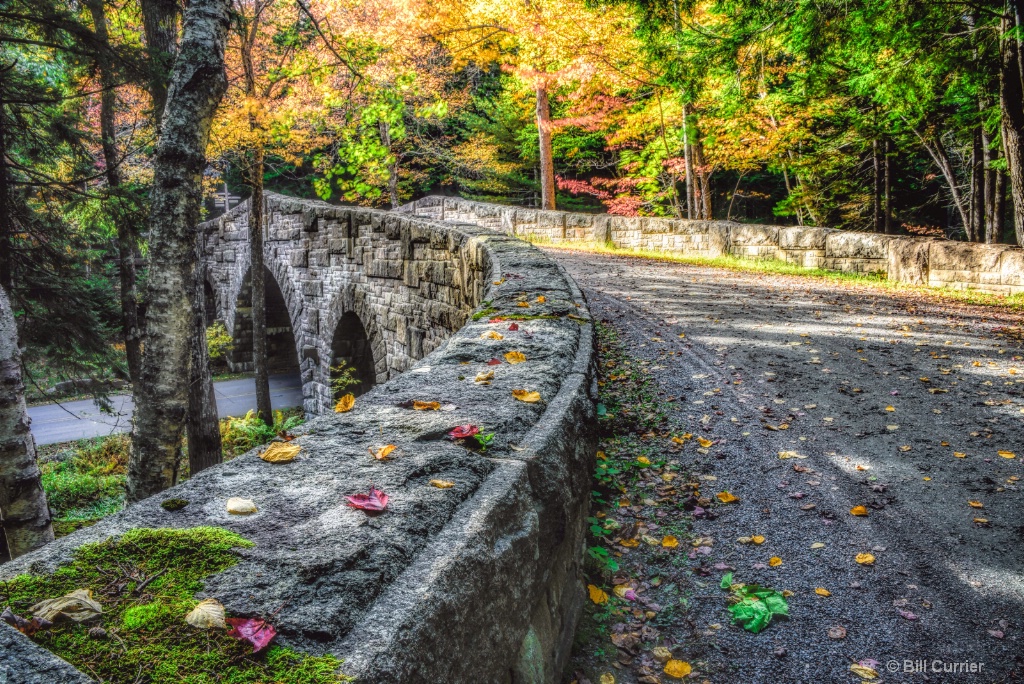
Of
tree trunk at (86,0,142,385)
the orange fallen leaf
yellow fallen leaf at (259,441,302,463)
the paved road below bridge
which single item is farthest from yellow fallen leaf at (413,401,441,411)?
the paved road below bridge

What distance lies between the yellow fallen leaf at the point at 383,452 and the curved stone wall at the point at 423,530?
0.9 inches

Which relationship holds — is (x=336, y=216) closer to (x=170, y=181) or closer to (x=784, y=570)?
(x=170, y=181)

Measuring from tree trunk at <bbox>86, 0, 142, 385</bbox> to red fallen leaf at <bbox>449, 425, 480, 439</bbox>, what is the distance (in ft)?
21.4

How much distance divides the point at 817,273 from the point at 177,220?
10.1 meters

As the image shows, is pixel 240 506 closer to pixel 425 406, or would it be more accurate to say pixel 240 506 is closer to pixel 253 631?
pixel 253 631

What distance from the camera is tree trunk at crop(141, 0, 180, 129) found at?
664cm

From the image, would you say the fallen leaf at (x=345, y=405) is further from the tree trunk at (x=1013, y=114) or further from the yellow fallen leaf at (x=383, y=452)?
the tree trunk at (x=1013, y=114)

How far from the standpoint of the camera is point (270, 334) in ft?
63.1

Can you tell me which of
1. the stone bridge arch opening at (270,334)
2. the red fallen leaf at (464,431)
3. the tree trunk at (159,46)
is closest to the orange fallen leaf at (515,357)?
the red fallen leaf at (464,431)

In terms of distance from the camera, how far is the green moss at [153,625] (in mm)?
960

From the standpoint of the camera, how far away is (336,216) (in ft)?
32.8

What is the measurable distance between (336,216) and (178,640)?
9579 millimetres

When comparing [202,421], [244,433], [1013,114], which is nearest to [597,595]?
[202,421]

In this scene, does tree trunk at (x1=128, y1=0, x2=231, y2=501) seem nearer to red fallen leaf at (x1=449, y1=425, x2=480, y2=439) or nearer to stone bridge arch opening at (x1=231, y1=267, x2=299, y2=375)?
red fallen leaf at (x1=449, y1=425, x2=480, y2=439)
